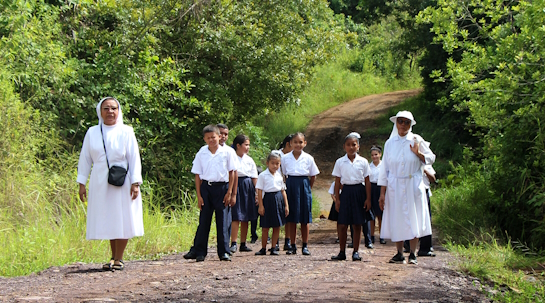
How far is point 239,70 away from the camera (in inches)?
620

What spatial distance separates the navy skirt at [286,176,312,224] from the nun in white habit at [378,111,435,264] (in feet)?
5.46

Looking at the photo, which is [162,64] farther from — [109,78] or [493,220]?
[493,220]

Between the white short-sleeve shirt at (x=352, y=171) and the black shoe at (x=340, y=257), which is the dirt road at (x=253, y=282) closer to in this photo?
the black shoe at (x=340, y=257)

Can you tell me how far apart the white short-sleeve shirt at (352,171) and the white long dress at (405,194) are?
0.69 metres

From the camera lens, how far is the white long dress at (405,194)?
846 centimetres

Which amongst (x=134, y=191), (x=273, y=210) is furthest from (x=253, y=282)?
(x=273, y=210)

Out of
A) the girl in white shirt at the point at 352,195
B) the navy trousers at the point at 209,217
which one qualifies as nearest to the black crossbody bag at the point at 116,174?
the navy trousers at the point at 209,217

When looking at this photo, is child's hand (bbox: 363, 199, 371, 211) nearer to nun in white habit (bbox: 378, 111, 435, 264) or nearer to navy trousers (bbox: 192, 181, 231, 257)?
nun in white habit (bbox: 378, 111, 435, 264)

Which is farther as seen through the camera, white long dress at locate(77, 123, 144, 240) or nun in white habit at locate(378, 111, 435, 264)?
nun in white habit at locate(378, 111, 435, 264)

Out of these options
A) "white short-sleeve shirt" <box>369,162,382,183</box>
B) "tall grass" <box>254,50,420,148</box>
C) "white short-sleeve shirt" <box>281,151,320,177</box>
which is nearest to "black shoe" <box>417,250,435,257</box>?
"white short-sleeve shirt" <box>281,151,320,177</box>

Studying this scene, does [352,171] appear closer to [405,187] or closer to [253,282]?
[405,187]

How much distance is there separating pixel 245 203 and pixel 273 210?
1.02 metres

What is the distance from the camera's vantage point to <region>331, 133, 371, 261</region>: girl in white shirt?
8969mm

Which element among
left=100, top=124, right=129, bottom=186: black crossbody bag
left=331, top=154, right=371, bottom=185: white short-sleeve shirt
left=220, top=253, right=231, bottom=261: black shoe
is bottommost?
left=220, top=253, right=231, bottom=261: black shoe
